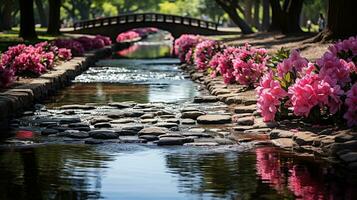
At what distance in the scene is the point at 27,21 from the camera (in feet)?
133

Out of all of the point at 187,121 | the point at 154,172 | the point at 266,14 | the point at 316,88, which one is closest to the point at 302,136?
the point at 316,88

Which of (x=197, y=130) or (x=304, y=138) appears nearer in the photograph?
(x=304, y=138)

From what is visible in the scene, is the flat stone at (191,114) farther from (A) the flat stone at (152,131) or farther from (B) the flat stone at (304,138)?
(B) the flat stone at (304,138)

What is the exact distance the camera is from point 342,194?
8.22 meters

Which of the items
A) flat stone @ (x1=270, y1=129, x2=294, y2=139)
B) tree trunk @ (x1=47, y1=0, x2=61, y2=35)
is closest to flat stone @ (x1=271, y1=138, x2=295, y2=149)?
flat stone @ (x1=270, y1=129, x2=294, y2=139)

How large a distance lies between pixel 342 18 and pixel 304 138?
13.7m

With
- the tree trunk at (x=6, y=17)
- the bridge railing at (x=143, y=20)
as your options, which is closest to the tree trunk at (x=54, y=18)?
the tree trunk at (x=6, y=17)

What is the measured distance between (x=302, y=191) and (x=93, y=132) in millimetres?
4646

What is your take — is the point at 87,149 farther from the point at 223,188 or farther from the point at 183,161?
the point at 223,188

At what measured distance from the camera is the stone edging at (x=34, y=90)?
13.9m

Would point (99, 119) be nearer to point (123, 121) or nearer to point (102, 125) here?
point (123, 121)

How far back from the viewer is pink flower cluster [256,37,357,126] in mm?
11445

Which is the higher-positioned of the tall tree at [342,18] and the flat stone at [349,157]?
the tall tree at [342,18]

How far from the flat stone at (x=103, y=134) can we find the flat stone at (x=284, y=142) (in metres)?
2.39
